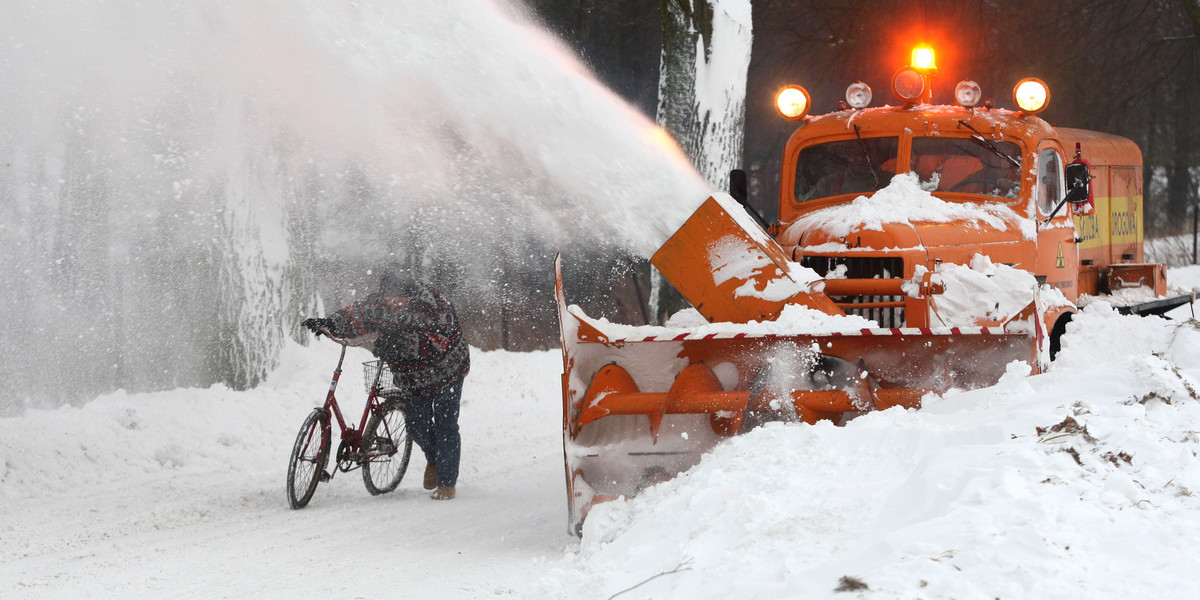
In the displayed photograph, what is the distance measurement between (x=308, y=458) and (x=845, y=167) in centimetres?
407

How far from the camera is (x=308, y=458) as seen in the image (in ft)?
20.7

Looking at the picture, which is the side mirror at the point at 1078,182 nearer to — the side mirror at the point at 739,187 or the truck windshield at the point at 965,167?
the truck windshield at the point at 965,167

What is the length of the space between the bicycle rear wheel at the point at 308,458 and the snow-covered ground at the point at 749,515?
0.44 feet

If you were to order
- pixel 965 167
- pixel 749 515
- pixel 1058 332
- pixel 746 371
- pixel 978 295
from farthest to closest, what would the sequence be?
pixel 965 167 → pixel 1058 332 → pixel 978 295 → pixel 746 371 → pixel 749 515

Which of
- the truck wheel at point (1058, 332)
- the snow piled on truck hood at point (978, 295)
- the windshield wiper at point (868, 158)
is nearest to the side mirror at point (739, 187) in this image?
the windshield wiper at point (868, 158)

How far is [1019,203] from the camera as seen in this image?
6.94 metres

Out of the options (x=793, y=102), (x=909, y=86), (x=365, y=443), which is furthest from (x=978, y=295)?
(x=365, y=443)

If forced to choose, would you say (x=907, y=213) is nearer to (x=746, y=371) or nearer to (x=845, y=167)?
(x=845, y=167)

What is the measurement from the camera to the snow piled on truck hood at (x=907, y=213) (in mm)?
6516

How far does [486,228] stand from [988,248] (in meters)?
7.41

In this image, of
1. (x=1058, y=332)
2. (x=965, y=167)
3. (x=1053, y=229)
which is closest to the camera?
(x=1058, y=332)

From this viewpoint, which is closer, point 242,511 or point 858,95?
point 242,511

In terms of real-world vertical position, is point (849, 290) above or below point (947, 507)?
above

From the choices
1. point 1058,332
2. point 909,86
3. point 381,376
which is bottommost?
point 381,376
